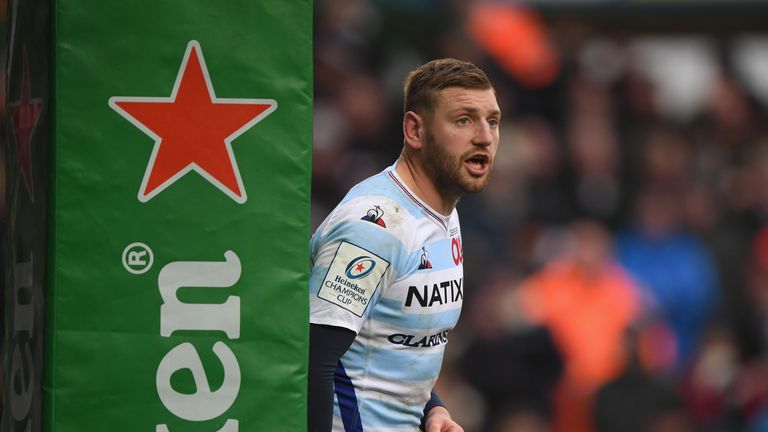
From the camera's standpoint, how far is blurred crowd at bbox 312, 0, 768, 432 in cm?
995

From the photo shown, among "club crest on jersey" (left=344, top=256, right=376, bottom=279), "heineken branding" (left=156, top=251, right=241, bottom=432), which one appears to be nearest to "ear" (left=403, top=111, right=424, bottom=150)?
"club crest on jersey" (left=344, top=256, right=376, bottom=279)

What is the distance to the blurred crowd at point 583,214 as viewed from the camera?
995 centimetres

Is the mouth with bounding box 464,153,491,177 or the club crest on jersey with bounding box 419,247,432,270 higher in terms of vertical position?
the mouth with bounding box 464,153,491,177

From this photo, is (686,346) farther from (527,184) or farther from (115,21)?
(115,21)

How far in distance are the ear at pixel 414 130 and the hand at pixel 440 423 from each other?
0.97 m

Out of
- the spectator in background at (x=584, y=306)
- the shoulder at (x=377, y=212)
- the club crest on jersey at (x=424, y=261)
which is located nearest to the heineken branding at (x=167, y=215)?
the shoulder at (x=377, y=212)

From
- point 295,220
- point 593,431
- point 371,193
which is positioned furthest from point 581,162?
point 295,220

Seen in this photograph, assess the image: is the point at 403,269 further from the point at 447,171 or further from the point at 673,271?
the point at 673,271

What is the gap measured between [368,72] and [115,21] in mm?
8061

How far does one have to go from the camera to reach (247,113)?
155 inches

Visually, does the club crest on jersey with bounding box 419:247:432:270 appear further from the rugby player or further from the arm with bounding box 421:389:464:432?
the arm with bounding box 421:389:464:432

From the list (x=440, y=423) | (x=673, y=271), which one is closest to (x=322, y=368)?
(x=440, y=423)

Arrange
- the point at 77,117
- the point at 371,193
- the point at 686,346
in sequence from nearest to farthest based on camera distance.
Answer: the point at 77,117 → the point at 371,193 → the point at 686,346

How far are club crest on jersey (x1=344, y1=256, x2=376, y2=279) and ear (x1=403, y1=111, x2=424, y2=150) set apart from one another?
0.61 metres
